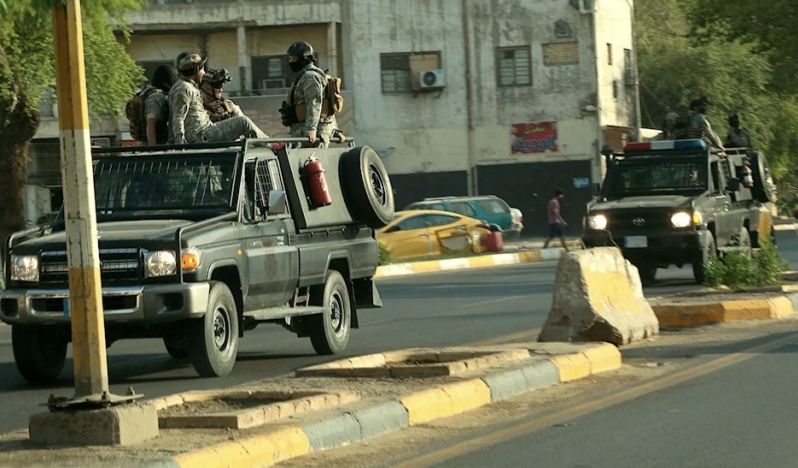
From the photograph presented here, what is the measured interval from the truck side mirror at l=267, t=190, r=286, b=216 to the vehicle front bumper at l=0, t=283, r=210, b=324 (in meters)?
1.12

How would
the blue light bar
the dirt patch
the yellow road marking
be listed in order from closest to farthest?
the yellow road marking, the dirt patch, the blue light bar

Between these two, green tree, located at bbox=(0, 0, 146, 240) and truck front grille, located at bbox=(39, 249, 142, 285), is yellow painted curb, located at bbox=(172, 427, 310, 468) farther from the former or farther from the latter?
green tree, located at bbox=(0, 0, 146, 240)

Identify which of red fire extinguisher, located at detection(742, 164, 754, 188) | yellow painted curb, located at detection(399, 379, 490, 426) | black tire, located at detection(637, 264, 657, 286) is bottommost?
black tire, located at detection(637, 264, 657, 286)

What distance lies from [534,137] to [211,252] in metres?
38.6

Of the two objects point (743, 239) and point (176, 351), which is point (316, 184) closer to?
point (176, 351)

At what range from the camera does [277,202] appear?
12.2 m

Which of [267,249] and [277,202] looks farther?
[267,249]

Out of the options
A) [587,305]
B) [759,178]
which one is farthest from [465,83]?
[587,305]

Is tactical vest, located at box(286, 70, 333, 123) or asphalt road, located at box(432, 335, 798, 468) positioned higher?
tactical vest, located at box(286, 70, 333, 123)

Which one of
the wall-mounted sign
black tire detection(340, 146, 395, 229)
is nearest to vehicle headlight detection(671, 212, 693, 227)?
black tire detection(340, 146, 395, 229)

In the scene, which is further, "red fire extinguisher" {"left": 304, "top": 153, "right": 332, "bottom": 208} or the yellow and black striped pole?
"red fire extinguisher" {"left": 304, "top": 153, "right": 332, "bottom": 208}

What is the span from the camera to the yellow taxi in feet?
113

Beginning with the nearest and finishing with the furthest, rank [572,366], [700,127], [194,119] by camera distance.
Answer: [572,366] < [194,119] < [700,127]

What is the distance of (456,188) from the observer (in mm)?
49969
